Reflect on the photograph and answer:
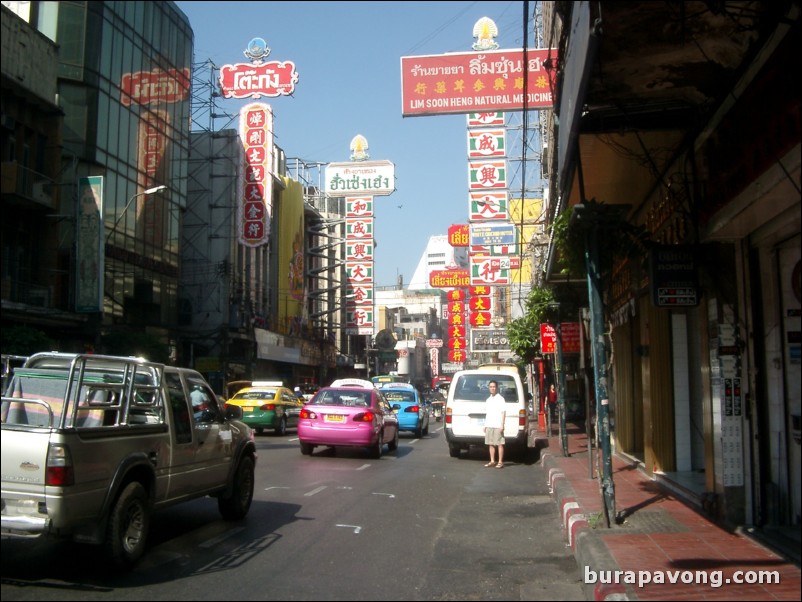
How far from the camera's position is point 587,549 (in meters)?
6.96

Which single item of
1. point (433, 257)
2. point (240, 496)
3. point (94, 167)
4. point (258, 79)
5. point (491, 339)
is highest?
point (433, 257)

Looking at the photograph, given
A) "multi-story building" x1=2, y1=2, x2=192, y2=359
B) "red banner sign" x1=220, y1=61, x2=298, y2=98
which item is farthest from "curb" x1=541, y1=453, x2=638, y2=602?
"red banner sign" x1=220, y1=61, x2=298, y2=98

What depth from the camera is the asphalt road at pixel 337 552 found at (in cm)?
626

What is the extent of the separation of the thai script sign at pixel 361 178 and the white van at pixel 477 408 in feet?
101

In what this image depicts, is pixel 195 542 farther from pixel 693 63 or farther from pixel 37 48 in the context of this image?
pixel 37 48

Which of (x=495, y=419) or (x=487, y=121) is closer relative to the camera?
(x=495, y=419)

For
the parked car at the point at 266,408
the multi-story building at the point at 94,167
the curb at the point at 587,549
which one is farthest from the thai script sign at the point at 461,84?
the multi-story building at the point at 94,167

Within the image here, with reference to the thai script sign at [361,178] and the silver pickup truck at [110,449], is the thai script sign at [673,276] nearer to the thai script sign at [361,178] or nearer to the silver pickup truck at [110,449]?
the silver pickup truck at [110,449]

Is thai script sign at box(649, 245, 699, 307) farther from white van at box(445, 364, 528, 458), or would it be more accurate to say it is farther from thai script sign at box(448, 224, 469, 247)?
thai script sign at box(448, 224, 469, 247)

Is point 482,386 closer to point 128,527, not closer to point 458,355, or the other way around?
point 128,527

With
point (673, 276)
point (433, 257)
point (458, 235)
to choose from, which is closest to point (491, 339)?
point (458, 235)

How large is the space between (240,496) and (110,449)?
3.09 metres

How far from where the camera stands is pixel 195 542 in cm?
798

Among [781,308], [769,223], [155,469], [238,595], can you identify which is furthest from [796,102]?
[155,469]
